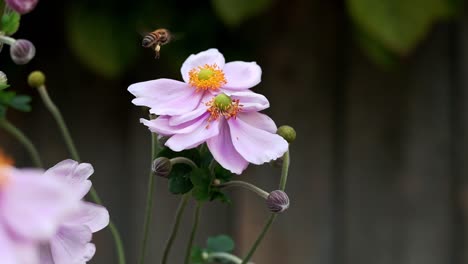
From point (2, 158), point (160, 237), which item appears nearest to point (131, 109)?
point (160, 237)

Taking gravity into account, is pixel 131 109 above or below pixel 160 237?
above

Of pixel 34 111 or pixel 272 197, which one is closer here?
pixel 272 197

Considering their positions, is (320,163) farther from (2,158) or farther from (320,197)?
(2,158)

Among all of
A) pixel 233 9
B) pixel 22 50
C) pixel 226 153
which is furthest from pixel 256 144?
pixel 233 9

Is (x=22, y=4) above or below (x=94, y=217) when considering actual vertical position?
above

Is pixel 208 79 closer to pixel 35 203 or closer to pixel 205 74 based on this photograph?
pixel 205 74

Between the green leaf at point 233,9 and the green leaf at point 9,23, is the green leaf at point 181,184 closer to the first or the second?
the green leaf at point 9,23

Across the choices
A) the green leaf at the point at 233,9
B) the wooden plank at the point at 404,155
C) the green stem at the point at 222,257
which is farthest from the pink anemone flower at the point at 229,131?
the wooden plank at the point at 404,155

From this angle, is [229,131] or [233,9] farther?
[233,9]
